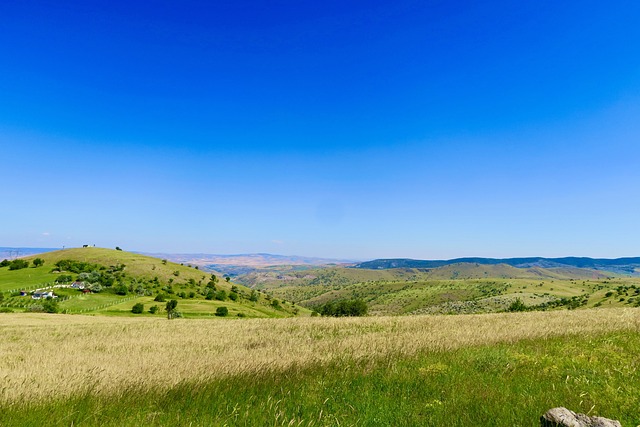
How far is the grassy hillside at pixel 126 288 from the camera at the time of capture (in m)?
109

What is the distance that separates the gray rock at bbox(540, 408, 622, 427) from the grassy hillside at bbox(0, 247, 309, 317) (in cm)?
10399

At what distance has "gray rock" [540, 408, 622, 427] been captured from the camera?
14.3 feet

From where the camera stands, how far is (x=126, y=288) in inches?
5684

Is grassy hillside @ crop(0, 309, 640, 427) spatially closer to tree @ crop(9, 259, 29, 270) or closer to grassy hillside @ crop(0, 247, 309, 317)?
grassy hillside @ crop(0, 247, 309, 317)

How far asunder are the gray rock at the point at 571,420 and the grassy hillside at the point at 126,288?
10399cm

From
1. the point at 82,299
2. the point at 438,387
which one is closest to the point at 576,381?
the point at 438,387

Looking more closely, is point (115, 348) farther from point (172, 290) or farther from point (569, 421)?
point (172, 290)

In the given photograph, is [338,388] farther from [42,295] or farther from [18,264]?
[18,264]

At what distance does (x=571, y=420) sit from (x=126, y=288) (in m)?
165

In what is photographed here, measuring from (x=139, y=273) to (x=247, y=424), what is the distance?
642ft

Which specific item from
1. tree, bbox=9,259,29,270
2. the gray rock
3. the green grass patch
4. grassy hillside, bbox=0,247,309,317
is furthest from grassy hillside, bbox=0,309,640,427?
tree, bbox=9,259,29,270

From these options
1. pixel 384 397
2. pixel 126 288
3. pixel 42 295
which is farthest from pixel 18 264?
pixel 384 397

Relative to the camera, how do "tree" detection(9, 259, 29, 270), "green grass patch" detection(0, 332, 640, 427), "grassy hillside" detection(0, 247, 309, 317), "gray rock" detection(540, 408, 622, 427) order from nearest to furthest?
"gray rock" detection(540, 408, 622, 427), "green grass patch" detection(0, 332, 640, 427), "grassy hillside" detection(0, 247, 309, 317), "tree" detection(9, 259, 29, 270)

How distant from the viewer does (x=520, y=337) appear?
11.7m
